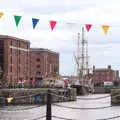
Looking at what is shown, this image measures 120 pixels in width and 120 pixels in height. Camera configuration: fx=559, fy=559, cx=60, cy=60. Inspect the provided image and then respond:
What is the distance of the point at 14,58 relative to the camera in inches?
6535

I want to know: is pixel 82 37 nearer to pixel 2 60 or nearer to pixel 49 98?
pixel 2 60

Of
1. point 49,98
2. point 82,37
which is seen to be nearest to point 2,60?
point 82,37

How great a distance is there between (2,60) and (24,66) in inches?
677

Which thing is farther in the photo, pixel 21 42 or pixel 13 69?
pixel 21 42

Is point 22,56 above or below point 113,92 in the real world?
above

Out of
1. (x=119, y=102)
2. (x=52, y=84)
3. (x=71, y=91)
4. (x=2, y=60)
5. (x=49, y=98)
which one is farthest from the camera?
(x=2, y=60)

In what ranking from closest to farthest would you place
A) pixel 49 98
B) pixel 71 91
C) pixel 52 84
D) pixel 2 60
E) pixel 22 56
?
pixel 49 98 → pixel 71 91 → pixel 52 84 → pixel 2 60 → pixel 22 56

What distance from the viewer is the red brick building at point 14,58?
16075cm

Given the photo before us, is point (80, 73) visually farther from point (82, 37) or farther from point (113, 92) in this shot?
point (113, 92)

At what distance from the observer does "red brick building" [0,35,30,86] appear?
527ft

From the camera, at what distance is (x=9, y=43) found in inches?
6471

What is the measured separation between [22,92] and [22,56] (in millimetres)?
91085

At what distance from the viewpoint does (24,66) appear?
177 meters

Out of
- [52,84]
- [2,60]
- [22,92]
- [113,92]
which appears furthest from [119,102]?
[2,60]
